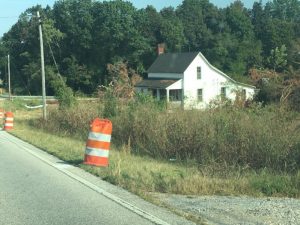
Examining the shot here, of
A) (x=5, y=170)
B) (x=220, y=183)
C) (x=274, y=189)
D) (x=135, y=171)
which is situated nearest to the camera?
(x=274, y=189)

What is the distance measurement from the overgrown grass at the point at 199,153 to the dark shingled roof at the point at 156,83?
44.4 meters

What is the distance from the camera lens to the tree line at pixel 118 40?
295 ft

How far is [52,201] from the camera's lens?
362 inches

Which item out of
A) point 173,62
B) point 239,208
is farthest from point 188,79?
point 239,208

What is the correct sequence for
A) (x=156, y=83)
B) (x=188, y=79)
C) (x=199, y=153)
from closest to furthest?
1. (x=199, y=153)
2. (x=188, y=79)
3. (x=156, y=83)

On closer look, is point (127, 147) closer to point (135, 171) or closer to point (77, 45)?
point (135, 171)

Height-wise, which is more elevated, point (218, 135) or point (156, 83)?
point (156, 83)

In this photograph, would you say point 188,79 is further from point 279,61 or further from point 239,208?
point 239,208

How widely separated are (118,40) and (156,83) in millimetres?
24506

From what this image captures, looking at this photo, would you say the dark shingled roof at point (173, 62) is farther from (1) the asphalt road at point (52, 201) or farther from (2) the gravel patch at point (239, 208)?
(2) the gravel patch at point (239, 208)

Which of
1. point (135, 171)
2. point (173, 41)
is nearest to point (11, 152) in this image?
point (135, 171)

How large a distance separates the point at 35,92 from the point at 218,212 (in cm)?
9452

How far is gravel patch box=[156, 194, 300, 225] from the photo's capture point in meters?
7.59

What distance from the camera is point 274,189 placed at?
9.77m
